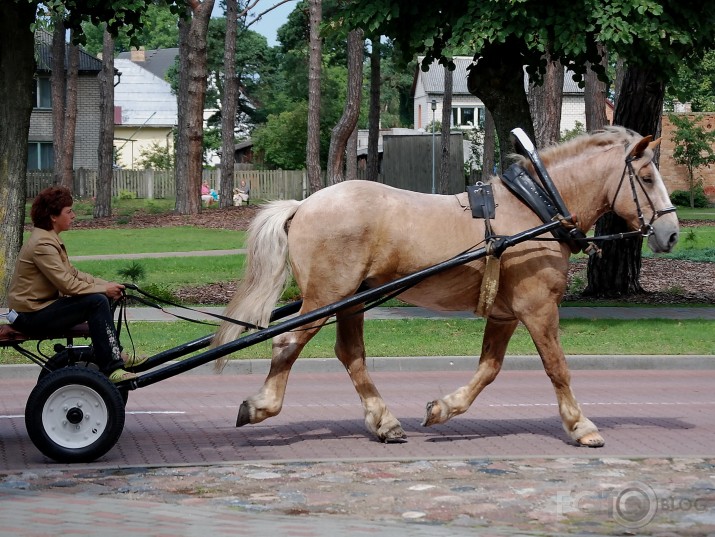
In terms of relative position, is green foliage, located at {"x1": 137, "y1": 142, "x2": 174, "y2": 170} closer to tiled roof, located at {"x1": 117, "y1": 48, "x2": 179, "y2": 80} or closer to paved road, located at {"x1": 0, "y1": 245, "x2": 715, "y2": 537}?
tiled roof, located at {"x1": 117, "y1": 48, "x2": 179, "y2": 80}

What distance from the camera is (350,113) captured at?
4378 centimetres

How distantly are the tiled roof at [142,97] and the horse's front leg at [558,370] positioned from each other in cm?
10060

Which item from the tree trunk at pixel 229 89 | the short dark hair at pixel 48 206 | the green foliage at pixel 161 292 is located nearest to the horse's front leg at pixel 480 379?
the short dark hair at pixel 48 206

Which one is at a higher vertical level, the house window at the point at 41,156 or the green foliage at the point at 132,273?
the house window at the point at 41,156

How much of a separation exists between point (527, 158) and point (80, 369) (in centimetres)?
374

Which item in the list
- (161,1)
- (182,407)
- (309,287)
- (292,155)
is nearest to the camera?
(309,287)

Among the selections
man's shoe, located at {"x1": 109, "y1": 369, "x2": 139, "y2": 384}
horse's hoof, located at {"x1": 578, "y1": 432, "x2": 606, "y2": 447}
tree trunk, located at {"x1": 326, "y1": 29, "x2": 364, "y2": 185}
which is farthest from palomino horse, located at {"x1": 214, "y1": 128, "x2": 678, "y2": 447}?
tree trunk, located at {"x1": 326, "y1": 29, "x2": 364, "y2": 185}

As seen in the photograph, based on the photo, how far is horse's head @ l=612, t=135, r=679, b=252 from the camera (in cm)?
908

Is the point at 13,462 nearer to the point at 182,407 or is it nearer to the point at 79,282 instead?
the point at 79,282

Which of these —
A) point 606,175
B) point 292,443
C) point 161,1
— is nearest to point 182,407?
point 292,443

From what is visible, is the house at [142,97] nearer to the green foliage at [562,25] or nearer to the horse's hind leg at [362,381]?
the green foliage at [562,25]

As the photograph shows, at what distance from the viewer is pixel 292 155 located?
6738 centimetres

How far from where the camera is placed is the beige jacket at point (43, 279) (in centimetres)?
845

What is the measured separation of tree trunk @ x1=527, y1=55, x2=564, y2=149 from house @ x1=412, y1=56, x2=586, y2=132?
70914mm
